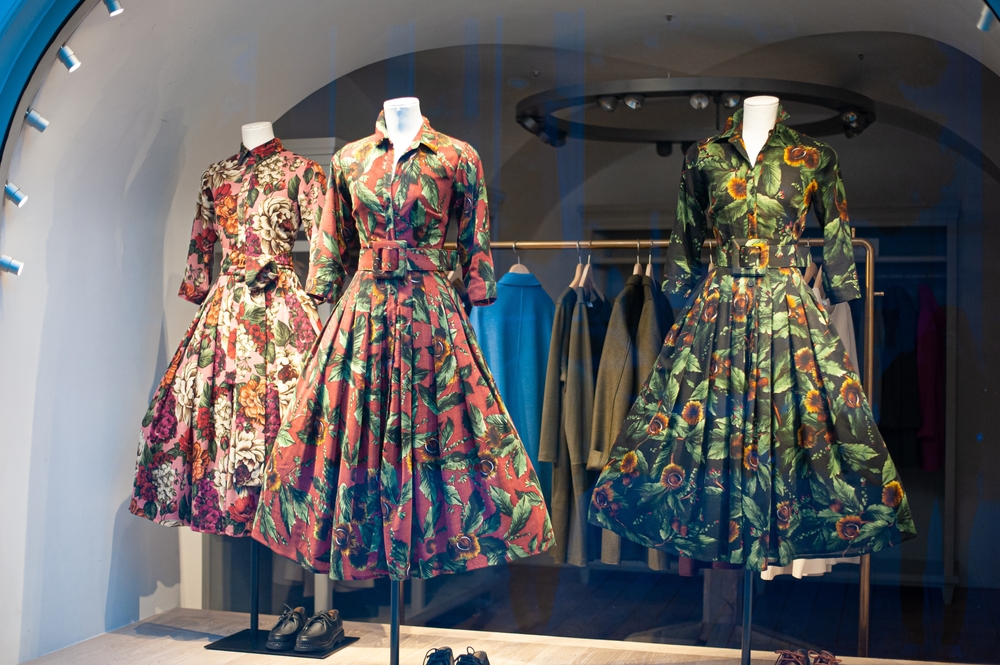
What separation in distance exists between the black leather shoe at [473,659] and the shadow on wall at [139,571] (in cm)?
107

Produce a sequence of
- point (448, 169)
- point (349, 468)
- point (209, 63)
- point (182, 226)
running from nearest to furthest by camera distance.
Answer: point (349, 468)
point (448, 169)
point (209, 63)
point (182, 226)

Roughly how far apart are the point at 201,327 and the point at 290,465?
73 cm

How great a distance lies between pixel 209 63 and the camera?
2.71 m

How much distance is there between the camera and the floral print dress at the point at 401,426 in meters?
2.21

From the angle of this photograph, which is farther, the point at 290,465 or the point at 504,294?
the point at 504,294

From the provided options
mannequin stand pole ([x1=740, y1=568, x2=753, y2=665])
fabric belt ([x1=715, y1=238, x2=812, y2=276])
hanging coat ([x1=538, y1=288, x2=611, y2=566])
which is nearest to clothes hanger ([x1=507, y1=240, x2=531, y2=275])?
hanging coat ([x1=538, y1=288, x2=611, y2=566])

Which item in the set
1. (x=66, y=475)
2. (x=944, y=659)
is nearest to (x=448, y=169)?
(x=66, y=475)

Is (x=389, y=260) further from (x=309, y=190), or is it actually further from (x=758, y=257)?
(x=758, y=257)

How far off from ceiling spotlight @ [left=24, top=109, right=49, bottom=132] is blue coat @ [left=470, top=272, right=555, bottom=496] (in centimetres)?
132

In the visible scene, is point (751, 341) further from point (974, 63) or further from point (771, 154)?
point (974, 63)

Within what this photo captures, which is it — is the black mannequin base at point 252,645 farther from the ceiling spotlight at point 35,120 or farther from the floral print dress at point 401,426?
the ceiling spotlight at point 35,120

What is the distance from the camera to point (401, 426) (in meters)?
2.22

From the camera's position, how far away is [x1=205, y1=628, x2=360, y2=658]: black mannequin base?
109 inches

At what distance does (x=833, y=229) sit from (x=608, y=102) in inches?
25.9
